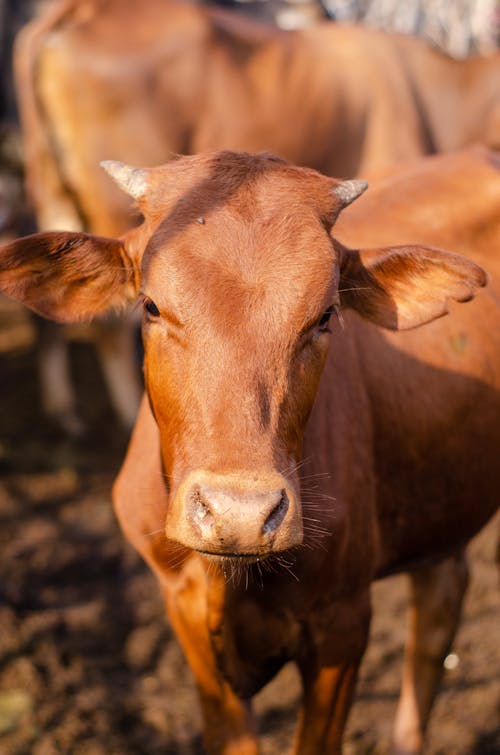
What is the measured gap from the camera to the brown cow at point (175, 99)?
21.1 feet

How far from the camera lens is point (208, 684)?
3.25 m

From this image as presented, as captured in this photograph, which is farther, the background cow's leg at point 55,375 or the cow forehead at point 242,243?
the background cow's leg at point 55,375

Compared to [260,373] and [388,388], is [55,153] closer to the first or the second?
[388,388]

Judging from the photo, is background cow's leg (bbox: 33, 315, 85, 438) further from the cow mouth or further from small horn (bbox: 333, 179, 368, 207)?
the cow mouth

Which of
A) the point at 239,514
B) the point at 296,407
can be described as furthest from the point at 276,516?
the point at 296,407

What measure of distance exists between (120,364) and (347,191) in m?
4.40

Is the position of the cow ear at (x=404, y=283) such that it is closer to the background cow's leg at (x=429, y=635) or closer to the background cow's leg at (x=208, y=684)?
the background cow's leg at (x=208, y=684)

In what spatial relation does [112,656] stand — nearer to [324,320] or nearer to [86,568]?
[86,568]

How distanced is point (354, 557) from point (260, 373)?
0.87 m

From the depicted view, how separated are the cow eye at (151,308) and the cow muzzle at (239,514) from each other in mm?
478

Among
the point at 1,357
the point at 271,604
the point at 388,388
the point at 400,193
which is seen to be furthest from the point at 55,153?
the point at 271,604

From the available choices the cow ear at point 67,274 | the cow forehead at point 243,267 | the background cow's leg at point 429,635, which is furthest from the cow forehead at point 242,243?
the background cow's leg at point 429,635

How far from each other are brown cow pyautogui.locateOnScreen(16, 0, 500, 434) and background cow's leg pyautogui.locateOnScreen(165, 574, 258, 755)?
3.64 meters

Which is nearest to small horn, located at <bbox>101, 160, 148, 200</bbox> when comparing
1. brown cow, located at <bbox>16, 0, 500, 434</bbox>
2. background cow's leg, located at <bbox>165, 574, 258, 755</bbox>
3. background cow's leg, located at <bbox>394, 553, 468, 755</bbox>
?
background cow's leg, located at <bbox>165, 574, 258, 755</bbox>
